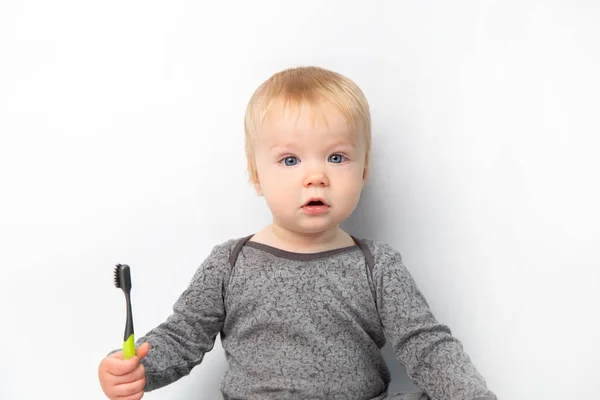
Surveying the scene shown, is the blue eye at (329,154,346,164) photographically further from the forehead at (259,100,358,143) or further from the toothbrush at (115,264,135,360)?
the toothbrush at (115,264,135,360)

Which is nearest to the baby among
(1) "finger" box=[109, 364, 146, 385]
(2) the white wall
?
(1) "finger" box=[109, 364, 146, 385]

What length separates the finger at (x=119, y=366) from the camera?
102 centimetres

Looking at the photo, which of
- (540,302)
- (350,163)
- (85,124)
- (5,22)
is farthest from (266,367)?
(5,22)

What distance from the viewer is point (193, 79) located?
4.38 ft

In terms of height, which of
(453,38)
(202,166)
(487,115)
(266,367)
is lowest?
(266,367)

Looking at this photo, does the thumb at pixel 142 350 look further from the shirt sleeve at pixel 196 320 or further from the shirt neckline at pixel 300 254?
the shirt neckline at pixel 300 254

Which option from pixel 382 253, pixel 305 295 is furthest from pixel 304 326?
pixel 382 253

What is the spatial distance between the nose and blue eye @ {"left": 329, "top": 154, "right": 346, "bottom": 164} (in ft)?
0.11

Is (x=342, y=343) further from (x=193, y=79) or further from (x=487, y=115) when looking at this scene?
(x=193, y=79)

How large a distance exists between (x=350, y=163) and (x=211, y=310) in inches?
12.3

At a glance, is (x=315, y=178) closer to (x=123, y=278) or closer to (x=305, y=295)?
(x=305, y=295)

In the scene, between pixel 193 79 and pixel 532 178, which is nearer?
pixel 532 178

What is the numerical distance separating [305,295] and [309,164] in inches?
7.8

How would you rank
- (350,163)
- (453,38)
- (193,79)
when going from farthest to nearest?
(193,79)
(453,38)
(350,163)
